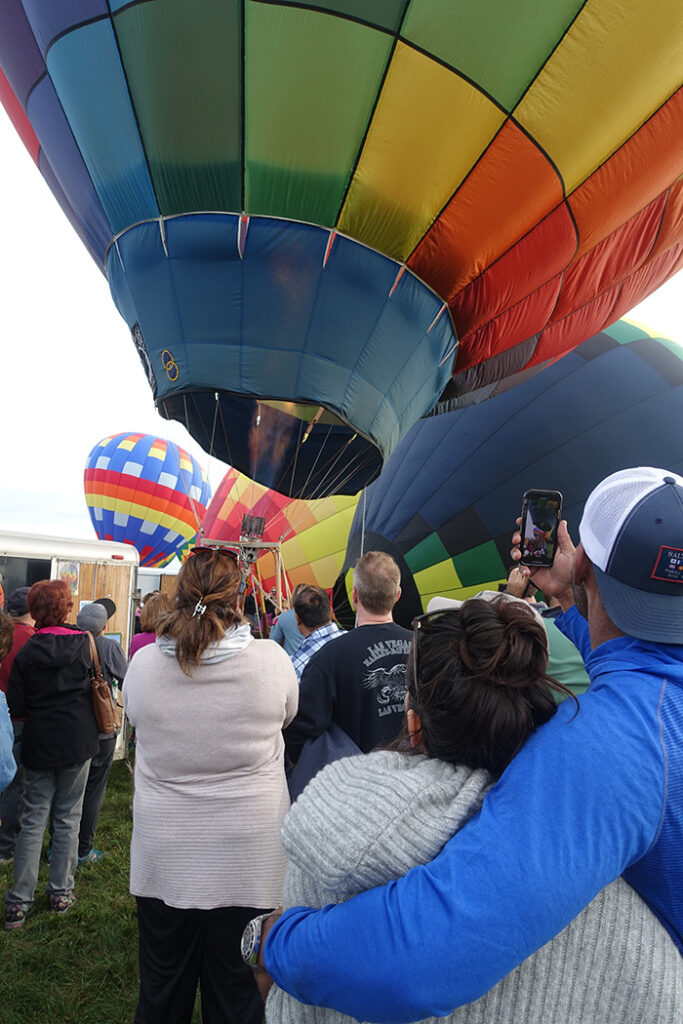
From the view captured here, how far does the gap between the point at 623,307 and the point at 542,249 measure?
195 centimetres

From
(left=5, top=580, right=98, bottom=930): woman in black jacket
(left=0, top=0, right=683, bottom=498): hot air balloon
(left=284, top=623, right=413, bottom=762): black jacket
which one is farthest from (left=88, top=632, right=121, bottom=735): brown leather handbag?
(left=0, top=0, right=683, bottom=498): hot air balloon

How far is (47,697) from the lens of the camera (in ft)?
9.48

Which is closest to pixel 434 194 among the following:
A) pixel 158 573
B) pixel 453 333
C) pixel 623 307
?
pixel 453 333

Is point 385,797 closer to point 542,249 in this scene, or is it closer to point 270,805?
point 270,805

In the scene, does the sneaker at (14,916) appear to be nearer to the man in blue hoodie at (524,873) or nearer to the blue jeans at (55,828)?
the blue jeans at (55,828)

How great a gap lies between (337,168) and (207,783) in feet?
10.5

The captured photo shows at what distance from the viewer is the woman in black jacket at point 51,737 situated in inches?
112

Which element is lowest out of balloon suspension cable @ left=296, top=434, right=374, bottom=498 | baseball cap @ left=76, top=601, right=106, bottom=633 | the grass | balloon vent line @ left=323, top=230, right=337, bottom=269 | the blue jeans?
the grass

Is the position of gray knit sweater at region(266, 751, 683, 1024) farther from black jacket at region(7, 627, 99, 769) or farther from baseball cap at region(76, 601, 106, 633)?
baseball cap at region(76, 601, 106, 633)

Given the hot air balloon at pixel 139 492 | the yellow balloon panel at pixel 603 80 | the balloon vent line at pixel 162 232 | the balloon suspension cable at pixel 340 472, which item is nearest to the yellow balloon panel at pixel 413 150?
the yellow balloon panel at pixel 603 80

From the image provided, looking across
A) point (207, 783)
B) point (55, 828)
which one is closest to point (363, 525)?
point (55, 828)

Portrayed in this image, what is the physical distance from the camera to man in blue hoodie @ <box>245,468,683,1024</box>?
2.18 ft

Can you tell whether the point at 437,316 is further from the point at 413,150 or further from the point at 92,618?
the point at 92,618

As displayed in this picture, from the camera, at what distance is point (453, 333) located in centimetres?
444
